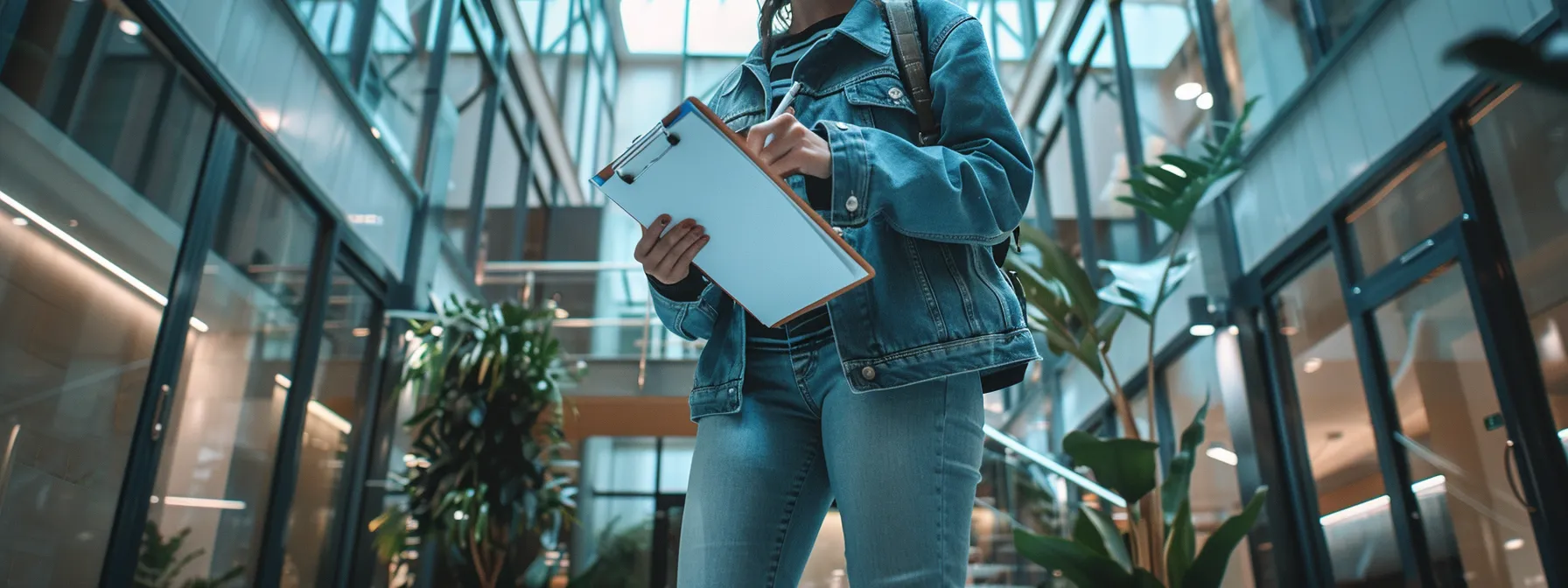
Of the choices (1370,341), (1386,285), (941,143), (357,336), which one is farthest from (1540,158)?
(357,336)

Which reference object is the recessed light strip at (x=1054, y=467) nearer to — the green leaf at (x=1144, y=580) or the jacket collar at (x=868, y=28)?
the green leaf at (x=1144, y=580)

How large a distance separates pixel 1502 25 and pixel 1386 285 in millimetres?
1201

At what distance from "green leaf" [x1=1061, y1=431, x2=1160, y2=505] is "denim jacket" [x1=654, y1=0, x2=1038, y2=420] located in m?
2.27

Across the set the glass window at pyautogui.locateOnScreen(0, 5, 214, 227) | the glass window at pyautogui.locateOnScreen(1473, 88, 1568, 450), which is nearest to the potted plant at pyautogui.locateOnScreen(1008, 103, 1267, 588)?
the glass window at pyautogui.locateOnScreen(1473, 88, 1568, 450)

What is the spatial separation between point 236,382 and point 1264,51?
5103 millimetres

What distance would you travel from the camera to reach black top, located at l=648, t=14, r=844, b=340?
92cm

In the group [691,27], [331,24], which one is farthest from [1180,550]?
[691,27]

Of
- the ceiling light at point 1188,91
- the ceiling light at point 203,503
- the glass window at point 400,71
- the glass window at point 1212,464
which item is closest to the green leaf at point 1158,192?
the glass window at point 1212,464

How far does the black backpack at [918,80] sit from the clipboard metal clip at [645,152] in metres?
0.32

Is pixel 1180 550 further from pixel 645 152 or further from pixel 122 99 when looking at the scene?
pixel 122 99

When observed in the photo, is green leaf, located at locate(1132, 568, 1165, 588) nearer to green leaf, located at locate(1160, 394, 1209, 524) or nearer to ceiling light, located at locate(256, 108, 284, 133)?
green leaf, located at locate(1160, 394, 1209, 524)

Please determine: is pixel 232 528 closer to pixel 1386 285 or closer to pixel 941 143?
pixel 941 143

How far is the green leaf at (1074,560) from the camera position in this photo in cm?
315

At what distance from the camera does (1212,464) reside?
19.1 ft
